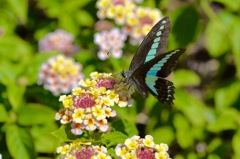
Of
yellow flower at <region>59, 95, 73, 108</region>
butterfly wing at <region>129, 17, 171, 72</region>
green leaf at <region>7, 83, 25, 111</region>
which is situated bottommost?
yellow flower at <region>59, 95, 73, 108</region>

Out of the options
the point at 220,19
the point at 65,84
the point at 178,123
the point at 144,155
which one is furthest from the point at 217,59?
the point at 144,155

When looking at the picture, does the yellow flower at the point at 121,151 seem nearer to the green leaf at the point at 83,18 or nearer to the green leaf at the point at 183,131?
the green leaf at the point at 183,131

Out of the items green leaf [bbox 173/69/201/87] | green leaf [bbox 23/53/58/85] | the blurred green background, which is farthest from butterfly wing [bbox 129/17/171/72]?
green leaf [bbox 173/69/201/87]

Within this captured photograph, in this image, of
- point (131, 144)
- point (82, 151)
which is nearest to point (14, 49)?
point (82, 151)

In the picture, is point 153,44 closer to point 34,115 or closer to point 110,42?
point 110,42

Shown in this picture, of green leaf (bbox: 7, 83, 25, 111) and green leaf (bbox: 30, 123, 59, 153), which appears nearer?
green leaf (bbox: 7, 83, 25, 111)

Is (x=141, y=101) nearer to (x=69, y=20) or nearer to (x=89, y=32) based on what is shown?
(x=89, y=32)

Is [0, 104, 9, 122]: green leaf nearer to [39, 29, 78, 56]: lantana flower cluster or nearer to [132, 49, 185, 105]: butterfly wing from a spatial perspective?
[132, 49, 185, 105]: butterfly wing
